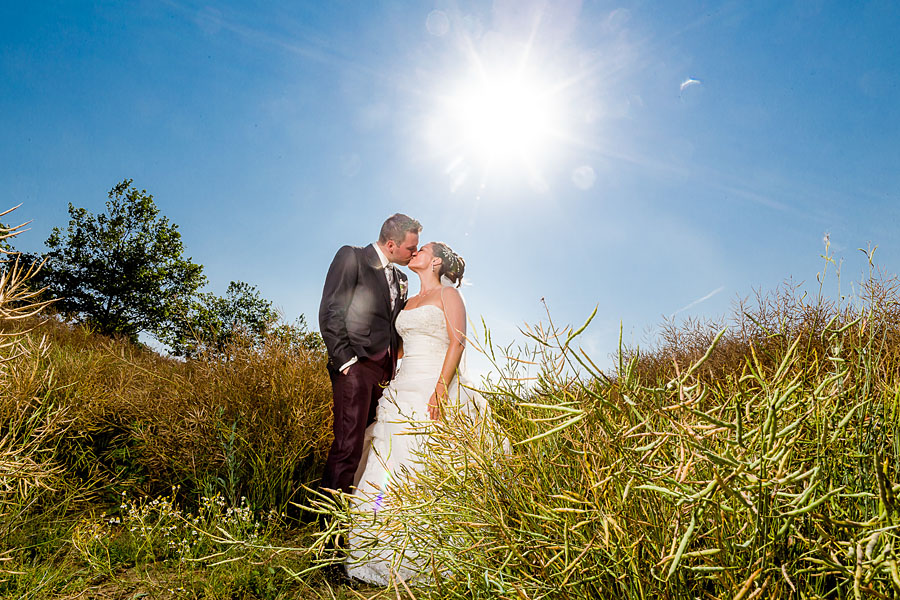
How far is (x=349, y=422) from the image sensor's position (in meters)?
4.29

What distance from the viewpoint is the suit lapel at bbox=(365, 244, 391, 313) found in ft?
15.3

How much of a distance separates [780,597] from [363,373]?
3.47 meters

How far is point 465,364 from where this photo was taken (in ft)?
14.0

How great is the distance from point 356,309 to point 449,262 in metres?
0.88

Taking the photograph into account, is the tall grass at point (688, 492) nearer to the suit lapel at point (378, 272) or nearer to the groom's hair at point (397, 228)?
the suit lapel at point (378, 272)

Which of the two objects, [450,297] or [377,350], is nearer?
[450,297]

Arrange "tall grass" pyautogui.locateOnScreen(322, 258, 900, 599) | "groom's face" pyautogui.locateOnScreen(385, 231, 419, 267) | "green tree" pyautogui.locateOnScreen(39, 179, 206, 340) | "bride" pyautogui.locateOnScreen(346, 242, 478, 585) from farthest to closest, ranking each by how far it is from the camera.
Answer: "green tree" pyautogui.locateOnScreen(39, 179, 206, 340), "groom's face" pyautogui.locateOnScreen(385, 231, 419, 267), "bride" pyautogui.locateOnScreen(346, 242, 478, 585), "tall grass" pyautogui.locateOnScreen(322, 258, 900, 599)

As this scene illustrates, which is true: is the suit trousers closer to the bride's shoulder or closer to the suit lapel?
the suit lapel

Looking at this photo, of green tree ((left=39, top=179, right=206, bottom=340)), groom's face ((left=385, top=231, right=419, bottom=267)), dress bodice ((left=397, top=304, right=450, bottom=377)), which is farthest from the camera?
green tree ((left=39, top=179, right=206, bottom=340))

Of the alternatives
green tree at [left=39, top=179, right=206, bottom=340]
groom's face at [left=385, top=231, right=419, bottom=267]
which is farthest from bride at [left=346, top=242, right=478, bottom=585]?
green tree at [left=39, top=179, right=206, bottom=340]

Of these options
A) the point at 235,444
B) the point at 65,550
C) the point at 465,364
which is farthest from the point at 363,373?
the point at 65,550

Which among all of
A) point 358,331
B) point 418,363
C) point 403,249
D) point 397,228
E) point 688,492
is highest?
point 397,228

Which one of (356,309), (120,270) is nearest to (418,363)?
(356,309)

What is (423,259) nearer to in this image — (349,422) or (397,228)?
(397,228)
